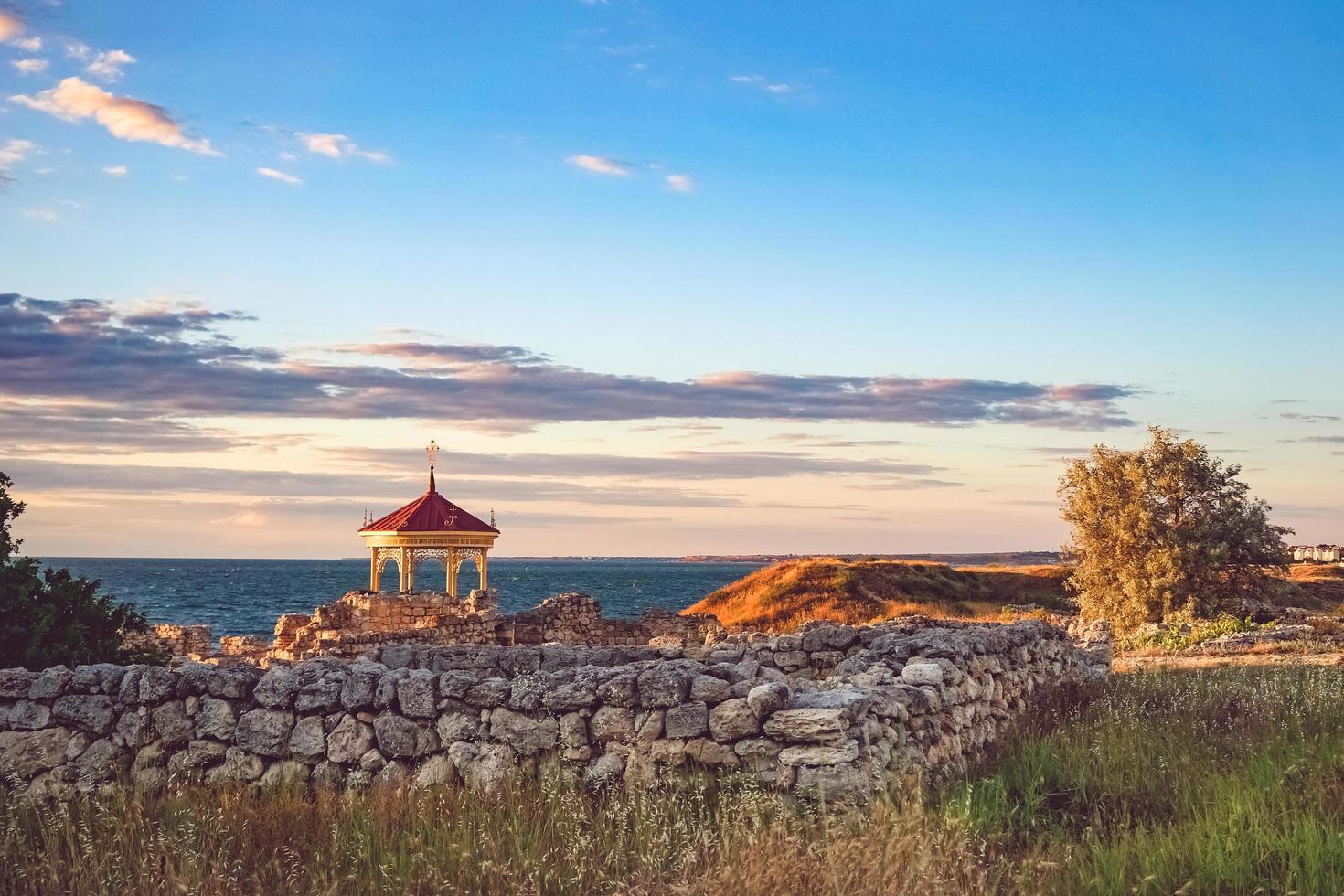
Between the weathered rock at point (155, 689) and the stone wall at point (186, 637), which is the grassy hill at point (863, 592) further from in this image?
the weathered rock at point (155, 689)

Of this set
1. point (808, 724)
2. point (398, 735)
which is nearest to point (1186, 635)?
point (808, 724)

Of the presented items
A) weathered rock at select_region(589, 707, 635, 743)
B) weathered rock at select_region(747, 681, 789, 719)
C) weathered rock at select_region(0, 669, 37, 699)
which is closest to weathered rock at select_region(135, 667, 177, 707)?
weathered rock at select_region(0, 669, 37, 699)

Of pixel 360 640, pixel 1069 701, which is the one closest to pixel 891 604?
pixel 360 640

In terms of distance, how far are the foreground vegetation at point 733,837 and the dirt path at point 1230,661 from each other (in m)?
11.3

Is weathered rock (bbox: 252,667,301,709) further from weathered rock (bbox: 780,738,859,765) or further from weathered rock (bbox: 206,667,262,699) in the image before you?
weathered rock (bbox: 780,738,859,765)

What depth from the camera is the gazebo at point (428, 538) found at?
28484 millimetres

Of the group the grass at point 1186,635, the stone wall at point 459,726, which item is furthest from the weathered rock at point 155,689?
the grass at point 1186,635

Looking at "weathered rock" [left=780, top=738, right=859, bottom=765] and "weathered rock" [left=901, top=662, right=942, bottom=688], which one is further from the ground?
"weathered rock" [left=901, top=662, right=942, bottom=688]

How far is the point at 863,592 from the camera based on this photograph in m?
42.5

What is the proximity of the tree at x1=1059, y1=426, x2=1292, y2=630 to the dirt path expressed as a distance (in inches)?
332

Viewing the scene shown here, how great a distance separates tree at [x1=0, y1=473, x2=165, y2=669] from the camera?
41.4 ft

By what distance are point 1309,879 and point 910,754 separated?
125 inches

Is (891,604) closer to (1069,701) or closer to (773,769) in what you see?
(1069,701)

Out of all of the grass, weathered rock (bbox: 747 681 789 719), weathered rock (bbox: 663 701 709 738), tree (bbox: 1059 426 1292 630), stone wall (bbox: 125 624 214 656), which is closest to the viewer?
weathered rock (bbox: 747 681 789 719)
